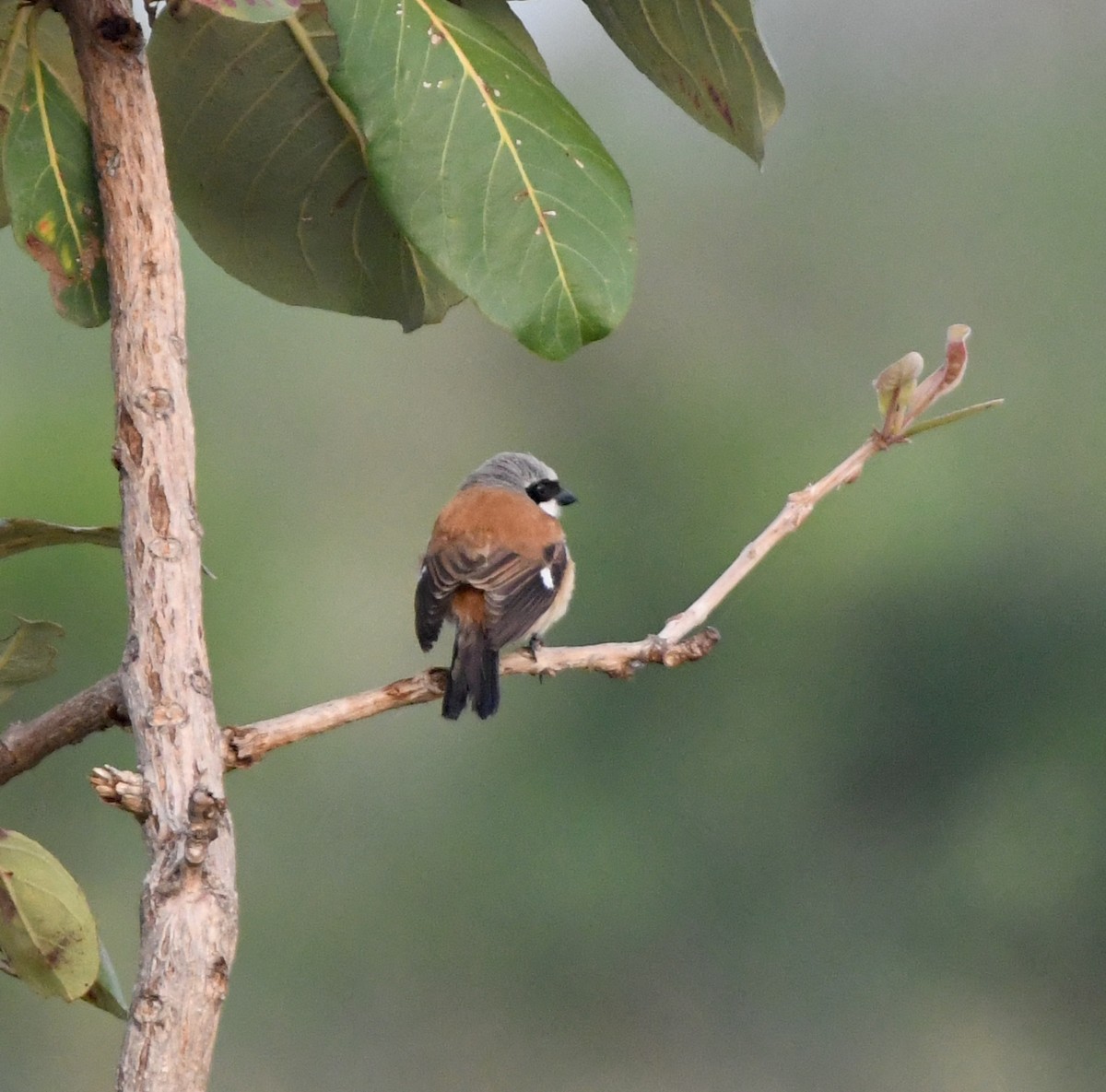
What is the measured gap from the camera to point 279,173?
1137 mm

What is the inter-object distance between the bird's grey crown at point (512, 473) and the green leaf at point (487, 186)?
3.90 ft

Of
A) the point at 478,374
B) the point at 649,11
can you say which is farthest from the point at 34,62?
the point at 478,374

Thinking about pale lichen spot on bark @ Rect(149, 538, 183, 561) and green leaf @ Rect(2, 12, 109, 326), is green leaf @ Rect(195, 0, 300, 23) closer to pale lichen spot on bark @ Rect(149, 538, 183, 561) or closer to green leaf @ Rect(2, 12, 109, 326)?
green leaf @ Rect(2, 12, 109, 326)

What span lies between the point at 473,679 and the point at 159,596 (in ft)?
2.28

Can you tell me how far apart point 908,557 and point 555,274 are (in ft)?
21.4

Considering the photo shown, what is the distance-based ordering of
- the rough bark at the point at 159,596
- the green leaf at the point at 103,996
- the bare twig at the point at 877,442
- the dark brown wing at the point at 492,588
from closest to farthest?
1. the rough bark at the point at 159,596
2. the bare twig at the point at 877,442
3. the green leaf at the point at 103,996
4. the dark brown wing at the point at 492,588

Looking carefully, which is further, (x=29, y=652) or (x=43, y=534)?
(x=29, y=652)

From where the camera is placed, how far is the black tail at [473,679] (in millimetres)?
1415

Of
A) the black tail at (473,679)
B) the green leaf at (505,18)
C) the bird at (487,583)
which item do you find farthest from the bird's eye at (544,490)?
the green leaf at (505,18)

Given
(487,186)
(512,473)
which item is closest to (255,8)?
(487,186)

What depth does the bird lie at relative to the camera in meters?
1.50

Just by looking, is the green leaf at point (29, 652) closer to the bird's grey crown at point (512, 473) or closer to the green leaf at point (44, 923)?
the green leaf at point (44, 923)

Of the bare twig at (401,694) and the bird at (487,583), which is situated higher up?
the bird at (487,583)

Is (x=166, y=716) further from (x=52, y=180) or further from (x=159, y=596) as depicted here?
(x=52, y=180)
